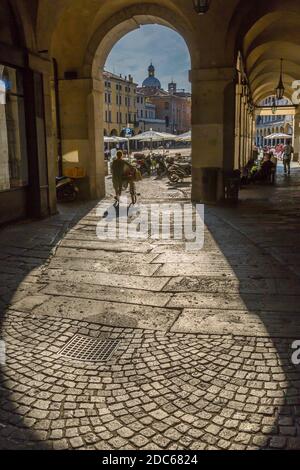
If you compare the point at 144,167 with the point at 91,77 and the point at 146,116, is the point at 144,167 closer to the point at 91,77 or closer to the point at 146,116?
the point at 91,77

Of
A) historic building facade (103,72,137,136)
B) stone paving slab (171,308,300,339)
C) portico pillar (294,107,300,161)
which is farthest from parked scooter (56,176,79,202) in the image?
historic building facade (103,72,137,136)

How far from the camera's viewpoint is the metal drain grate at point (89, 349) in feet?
12.5

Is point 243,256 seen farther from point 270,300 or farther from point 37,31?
point 37,31

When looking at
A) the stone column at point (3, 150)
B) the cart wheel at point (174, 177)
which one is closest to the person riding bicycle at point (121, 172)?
the stone column at point (3, 150)

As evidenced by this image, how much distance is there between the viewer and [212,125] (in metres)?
12.5

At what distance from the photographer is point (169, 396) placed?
3.18 metres

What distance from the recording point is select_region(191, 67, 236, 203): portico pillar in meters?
12.1

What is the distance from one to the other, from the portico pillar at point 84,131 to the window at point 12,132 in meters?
4.22

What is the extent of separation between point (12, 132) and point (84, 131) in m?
4.51

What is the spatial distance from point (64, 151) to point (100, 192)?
1844 millimetres

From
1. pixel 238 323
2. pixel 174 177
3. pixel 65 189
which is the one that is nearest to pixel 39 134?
pixel 65 189

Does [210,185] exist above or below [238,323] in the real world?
above

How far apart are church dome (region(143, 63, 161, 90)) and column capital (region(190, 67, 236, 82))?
11161 centimetres

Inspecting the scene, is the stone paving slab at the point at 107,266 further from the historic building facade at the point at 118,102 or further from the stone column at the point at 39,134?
the historic building facade at the point at 118,102
